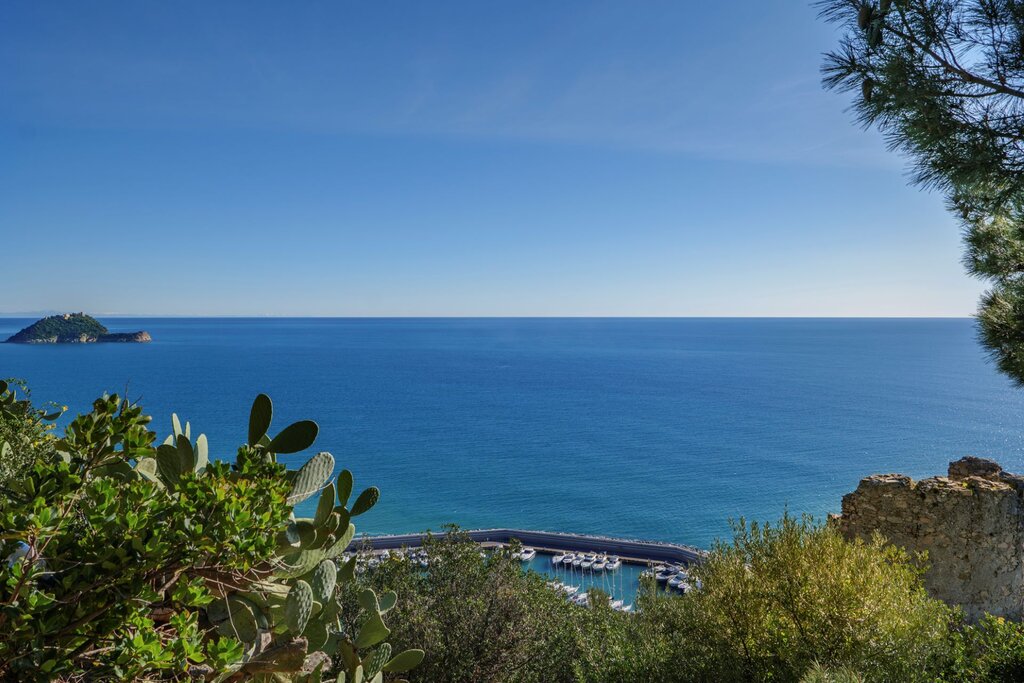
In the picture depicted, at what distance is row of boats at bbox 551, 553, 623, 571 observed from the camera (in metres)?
34.2

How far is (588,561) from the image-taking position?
34.7 meters

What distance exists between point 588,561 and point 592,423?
3726 cm

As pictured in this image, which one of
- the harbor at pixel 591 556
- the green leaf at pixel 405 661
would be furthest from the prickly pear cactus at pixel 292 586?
the harbor at pixel 591 556

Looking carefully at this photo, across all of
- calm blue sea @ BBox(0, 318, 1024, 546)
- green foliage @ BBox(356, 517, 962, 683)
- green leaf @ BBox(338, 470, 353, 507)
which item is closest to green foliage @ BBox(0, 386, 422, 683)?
green leaf @ BBox(338, 470, 353, 507)

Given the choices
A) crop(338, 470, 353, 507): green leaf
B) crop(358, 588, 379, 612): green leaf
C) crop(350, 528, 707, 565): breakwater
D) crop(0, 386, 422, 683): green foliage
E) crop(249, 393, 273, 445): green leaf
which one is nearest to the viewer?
crop(0, 386, 422, 683): green foliage

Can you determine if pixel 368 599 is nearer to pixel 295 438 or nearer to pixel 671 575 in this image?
pixel 295 438

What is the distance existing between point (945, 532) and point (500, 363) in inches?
4619

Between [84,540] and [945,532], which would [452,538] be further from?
[84,540]

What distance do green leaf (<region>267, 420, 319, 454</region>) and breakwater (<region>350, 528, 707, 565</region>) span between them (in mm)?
35302

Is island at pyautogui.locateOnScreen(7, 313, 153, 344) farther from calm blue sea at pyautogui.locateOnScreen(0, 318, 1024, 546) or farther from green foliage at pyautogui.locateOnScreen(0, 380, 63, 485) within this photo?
green foliage at pyautogui.locateOnScreen(0, 380, 63, 485)

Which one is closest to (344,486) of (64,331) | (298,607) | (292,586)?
(292,586)

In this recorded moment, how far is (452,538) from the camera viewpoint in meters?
10.6

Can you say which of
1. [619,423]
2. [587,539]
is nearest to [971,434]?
[619,423]

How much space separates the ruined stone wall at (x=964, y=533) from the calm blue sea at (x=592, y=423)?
26.0m
